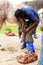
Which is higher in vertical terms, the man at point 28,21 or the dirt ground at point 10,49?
the man at point 28,21

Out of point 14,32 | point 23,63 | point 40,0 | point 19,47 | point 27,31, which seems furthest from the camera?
point 14,32

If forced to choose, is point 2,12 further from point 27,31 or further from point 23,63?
point 23,63

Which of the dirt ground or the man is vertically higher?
the man

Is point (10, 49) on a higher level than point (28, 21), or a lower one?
lower

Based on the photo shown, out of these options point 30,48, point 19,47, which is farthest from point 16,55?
point 19,47

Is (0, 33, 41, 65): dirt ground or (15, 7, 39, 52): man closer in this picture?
(0, 33, 41, 65): dirt ground

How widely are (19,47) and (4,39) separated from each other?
3.02 ft

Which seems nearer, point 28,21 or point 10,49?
point 28,21

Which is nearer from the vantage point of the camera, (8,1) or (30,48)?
(30,48)

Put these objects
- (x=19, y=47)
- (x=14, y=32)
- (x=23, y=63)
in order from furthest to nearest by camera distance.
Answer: (x=14, y=32), (x=19, y=47), (x=23, y=63)

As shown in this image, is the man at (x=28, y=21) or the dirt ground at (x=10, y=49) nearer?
the dirt ground at (x=10, y=49)

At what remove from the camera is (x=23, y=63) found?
419 cm

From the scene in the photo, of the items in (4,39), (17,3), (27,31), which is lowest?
(4,39)

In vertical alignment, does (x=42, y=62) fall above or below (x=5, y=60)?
above
